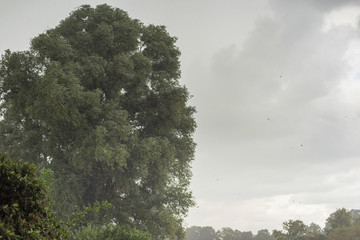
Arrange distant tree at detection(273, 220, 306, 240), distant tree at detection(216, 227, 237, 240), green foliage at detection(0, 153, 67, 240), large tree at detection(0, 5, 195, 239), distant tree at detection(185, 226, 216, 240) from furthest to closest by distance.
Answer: distant tree at detection(185, 226, 216, 240) < distant tree at detection(216, 227, 237, 240) < distant tree at detection(273, 220, 306, 240) < large tree at detection(0, 5, 195, 239) < green foliage at detection(0, 153, 67, 240)

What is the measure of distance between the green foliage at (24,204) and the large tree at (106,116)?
458 inches

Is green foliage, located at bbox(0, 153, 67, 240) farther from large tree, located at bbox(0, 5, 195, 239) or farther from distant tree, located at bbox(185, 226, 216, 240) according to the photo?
distant tree, located at bbox(185, 226, 216, 240)

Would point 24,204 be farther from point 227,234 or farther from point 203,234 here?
point 203,234

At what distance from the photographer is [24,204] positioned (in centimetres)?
→ 451

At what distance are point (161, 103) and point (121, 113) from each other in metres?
3.67

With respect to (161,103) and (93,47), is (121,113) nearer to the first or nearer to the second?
(161,103)

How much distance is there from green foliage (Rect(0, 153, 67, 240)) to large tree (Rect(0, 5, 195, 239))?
458 inches

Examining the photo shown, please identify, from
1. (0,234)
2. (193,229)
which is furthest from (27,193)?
(193,229)

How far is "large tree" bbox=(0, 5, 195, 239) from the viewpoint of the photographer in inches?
680

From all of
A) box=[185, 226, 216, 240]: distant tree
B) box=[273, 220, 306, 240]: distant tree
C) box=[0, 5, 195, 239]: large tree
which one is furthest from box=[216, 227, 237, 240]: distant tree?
box=[0, 5, 195, 239]: large tree

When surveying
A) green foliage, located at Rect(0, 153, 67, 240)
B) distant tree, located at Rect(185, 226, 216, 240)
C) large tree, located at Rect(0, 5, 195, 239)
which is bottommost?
distant tree, located at Rect(185, 226, 216, 240)

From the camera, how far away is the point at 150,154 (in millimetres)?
18594

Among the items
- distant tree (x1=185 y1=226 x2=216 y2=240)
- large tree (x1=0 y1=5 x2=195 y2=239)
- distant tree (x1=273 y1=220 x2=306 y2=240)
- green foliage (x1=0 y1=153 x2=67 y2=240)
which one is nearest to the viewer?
green foliage (x1=0 y1=153 x2=67 y2=240)

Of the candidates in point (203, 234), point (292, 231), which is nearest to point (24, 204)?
point (292, 231)
